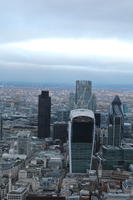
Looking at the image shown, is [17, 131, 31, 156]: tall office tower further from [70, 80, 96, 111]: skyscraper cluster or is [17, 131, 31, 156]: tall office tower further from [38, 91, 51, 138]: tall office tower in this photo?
[70, 80, 96, 111]: skyscraper cluster

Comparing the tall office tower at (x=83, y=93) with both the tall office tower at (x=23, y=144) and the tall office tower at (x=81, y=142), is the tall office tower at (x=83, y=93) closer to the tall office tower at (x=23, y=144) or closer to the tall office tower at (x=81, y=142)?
the tall office tower at (x=23, y=144)

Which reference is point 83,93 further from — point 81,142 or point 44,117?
point 81,142

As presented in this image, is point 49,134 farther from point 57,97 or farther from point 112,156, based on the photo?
point 57,97

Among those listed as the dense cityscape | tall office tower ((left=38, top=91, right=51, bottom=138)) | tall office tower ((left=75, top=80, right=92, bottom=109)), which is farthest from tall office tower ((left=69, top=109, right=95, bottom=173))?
tall office tower ((left=75, top=80, right=92, bottom=109))

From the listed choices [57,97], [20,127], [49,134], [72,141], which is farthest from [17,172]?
[57,97]

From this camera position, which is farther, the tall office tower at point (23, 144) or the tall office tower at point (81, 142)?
the tall office tower at point (23, 144)

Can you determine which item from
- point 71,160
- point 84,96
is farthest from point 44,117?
point 71,160

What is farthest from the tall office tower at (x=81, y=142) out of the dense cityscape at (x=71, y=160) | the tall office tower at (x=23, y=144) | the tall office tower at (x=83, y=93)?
the tall office tower at (x=83, y=93)
